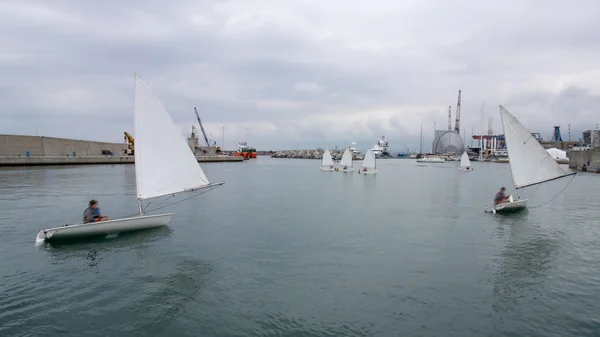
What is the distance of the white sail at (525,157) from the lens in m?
29.4

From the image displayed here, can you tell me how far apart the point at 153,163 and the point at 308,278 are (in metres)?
12.7

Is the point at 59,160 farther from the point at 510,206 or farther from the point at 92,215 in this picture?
the point at 510,206

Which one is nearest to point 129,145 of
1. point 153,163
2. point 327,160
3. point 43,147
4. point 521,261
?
point 43,147

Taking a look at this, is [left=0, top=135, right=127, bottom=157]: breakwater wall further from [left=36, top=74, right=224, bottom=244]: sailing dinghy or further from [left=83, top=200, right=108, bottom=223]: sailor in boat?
[left=36, top=74, right=224, bottom=244]: sailing dinghy

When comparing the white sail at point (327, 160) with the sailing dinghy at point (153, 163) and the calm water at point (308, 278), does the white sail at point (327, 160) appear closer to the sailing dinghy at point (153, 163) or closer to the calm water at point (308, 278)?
the calm water at point (308, 278)

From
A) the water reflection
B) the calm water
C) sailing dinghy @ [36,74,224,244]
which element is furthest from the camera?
sailing dinghy @ [36,74,224,244]

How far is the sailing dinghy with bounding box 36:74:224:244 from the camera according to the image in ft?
69.6

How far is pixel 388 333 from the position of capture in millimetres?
10781

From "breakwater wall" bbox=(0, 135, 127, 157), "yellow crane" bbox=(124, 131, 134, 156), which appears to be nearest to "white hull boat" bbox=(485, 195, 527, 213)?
"breakwater wall" bbox=(0, 135, 127, 157)

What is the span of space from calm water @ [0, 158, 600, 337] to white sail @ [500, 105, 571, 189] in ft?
12.4

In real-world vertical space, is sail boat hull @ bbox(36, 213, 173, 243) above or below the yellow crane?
below

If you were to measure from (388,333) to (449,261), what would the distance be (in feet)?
26.8

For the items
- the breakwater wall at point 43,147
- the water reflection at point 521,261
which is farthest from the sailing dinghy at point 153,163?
the breakwater wall at point 43,147

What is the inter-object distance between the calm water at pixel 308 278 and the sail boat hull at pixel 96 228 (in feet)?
2.17
